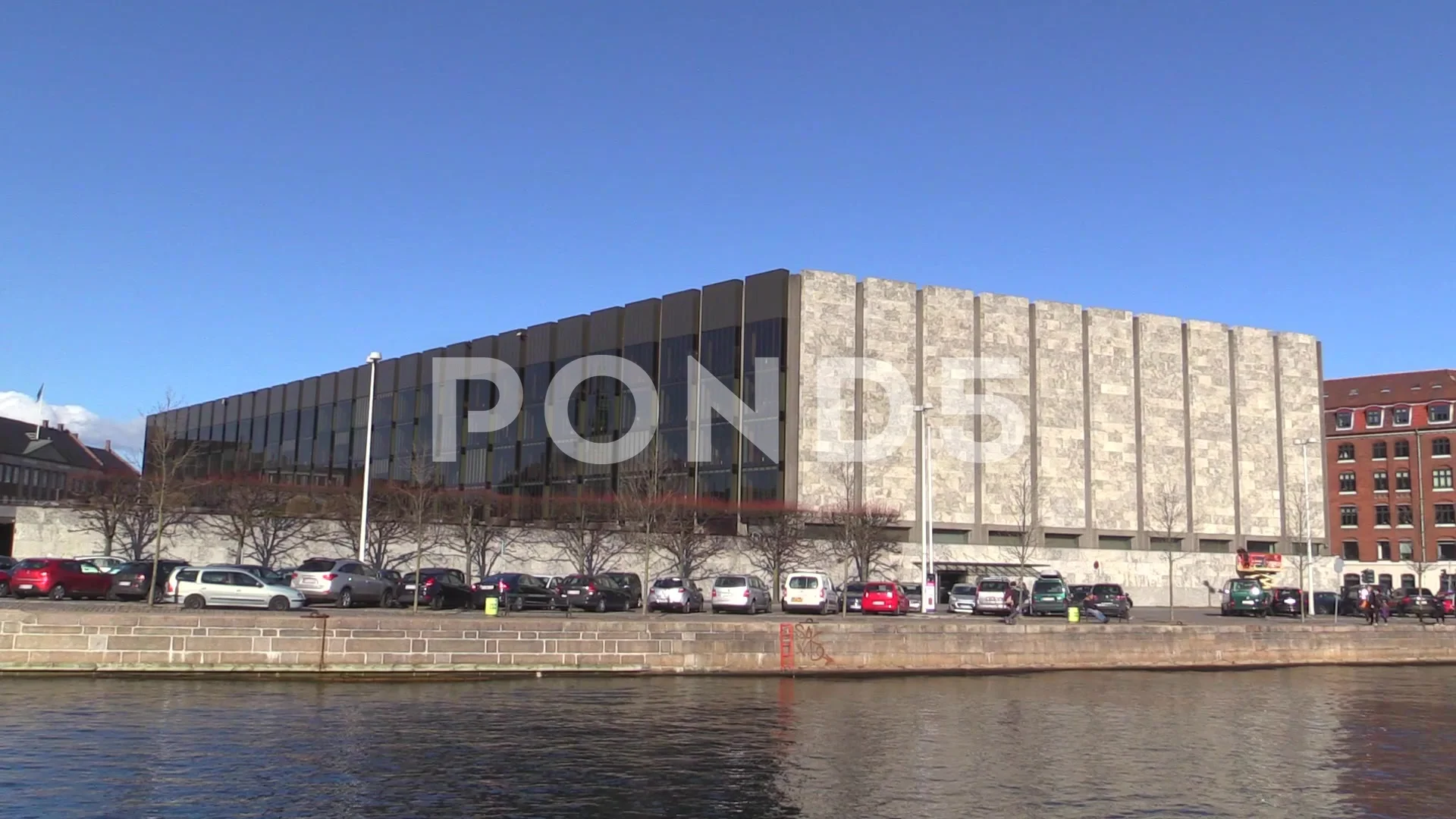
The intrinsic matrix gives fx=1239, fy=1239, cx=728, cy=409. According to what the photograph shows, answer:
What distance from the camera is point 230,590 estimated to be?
3822 centimetres

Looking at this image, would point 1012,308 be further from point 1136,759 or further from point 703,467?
point 1136,759

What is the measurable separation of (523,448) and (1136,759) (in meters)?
64.2

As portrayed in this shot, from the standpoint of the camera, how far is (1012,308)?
78.3m

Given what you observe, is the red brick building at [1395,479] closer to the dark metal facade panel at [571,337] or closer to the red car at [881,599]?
the dark metal facade panel at [571,337]

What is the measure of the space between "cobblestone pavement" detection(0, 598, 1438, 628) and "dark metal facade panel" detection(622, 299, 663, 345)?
91.8 ft

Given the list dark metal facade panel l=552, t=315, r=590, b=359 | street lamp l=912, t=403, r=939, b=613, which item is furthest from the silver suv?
dark metal facade panel l=552, t=315, r=590, b=359

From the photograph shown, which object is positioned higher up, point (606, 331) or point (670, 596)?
point (606, 331)

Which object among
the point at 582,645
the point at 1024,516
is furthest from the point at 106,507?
the point at 1024,516

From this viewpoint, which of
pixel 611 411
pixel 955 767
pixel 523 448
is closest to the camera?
pixel 955 767

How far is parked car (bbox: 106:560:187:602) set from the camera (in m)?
41.9

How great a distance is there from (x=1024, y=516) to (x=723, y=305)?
22.4 metres

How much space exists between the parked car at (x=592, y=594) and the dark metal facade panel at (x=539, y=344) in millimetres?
34987

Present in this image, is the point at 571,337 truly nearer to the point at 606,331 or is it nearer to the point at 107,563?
the point at 606,331

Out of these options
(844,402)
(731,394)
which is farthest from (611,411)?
(844,402)
